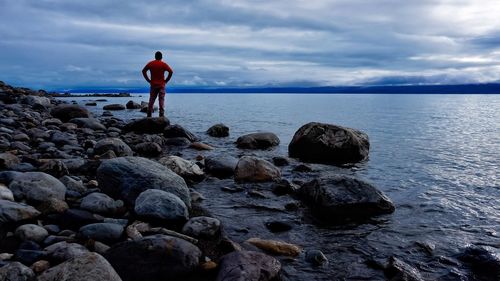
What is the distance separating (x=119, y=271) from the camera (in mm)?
4156

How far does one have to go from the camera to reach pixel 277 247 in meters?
5.45

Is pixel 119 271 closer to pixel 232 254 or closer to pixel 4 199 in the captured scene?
pixel 232 254

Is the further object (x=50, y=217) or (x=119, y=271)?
(x=50, y=217)

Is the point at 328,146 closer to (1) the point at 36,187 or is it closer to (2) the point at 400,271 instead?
(2) the point at 400,271

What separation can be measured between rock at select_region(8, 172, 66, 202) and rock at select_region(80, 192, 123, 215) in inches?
16.0

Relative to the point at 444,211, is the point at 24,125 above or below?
above

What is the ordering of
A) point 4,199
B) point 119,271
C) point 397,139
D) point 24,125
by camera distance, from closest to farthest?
point 119,271 → point 4,199 → point 24,125 → point 397,139

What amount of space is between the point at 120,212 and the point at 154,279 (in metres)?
2.12

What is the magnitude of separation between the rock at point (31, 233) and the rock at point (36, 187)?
989 mm

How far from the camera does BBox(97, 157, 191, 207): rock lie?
6.58 metres

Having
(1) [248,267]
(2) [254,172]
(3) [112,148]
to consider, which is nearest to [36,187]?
(1) [248,267]

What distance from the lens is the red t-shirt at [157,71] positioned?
18344 mm

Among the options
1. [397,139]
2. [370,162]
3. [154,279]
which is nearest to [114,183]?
[154,279]

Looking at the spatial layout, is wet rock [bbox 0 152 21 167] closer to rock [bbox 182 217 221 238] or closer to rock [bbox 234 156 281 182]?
rock [bbox 182 217 221 238]
